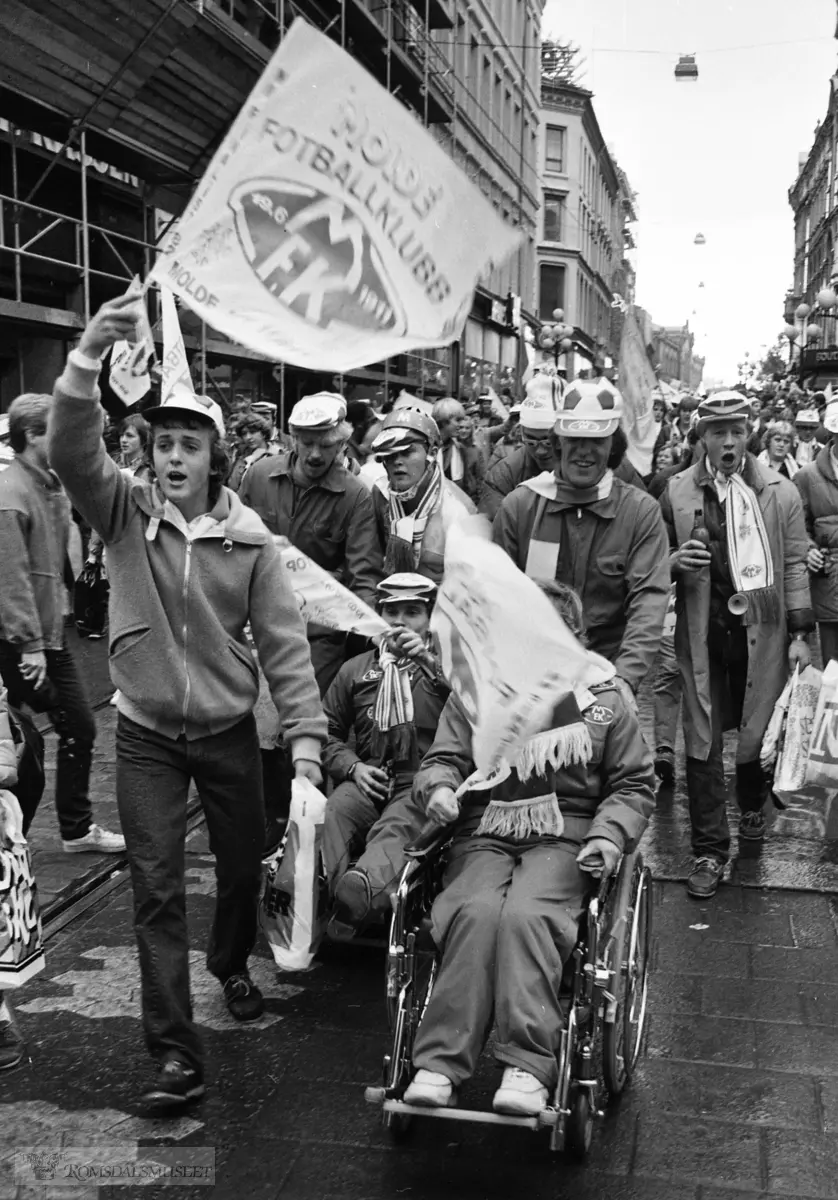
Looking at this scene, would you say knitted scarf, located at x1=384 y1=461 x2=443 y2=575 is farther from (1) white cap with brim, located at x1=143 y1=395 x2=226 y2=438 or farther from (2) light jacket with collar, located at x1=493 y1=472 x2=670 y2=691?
(1) white cap with brim, located at x1=143 y1=395 x2=226 y2=438

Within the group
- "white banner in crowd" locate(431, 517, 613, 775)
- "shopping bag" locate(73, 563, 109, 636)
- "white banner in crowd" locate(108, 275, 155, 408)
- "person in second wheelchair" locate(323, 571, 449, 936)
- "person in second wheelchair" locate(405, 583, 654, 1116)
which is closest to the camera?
"person in second wheelchair" locate(405, 583, 654, 1116)

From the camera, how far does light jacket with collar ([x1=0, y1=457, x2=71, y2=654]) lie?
5406mm

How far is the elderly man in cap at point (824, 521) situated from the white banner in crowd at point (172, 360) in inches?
138

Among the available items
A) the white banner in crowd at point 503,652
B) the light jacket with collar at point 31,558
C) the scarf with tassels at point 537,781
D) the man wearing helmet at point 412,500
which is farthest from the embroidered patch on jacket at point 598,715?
the light jacket with collar at point 31,558

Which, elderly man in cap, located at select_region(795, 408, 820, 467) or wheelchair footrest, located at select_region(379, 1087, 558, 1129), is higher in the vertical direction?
elderly man in cap, located at select_region(795, 408, 820, 467)

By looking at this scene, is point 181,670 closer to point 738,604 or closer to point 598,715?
point 598,715

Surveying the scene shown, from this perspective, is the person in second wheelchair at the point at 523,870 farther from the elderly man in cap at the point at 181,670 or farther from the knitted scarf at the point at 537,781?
the elderly man in cap at the point at 181,670

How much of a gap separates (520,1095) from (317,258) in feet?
7.71

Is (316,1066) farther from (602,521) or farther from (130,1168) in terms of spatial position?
(602,521)

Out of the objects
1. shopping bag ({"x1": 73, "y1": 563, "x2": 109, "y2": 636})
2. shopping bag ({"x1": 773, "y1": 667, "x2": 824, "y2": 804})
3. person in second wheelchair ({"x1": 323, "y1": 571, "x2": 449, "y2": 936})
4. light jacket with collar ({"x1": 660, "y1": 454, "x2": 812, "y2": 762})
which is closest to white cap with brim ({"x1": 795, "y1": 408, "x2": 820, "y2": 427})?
shopping bag ({"x1": 73, "y1": 563, "x2": 109, "y2": 636})

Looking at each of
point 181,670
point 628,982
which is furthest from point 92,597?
point 628,982

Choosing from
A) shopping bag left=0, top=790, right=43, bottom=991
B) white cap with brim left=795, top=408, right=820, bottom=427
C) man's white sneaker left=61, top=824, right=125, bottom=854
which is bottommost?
man's white sneaker left=61, top=824, right=125, bottom=854

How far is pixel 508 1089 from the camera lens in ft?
10.3

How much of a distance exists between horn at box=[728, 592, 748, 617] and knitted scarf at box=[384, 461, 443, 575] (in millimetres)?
1305
